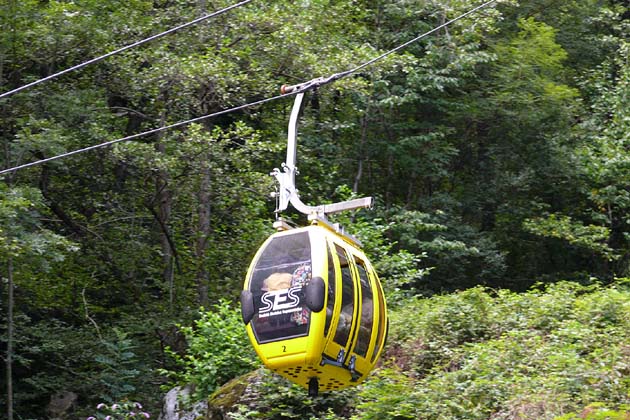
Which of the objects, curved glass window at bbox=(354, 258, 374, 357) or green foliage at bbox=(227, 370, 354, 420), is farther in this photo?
green foliage at bbox=(227, 370, 354, 420)

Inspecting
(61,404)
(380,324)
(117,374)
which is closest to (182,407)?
(117,374)

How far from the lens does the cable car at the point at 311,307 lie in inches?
330

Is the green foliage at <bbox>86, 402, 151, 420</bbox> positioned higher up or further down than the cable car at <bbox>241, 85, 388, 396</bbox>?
further down

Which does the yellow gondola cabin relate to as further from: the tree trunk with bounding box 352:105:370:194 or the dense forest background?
the tree trunk with bounding box 352:105:370:194

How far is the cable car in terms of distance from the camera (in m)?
8.38

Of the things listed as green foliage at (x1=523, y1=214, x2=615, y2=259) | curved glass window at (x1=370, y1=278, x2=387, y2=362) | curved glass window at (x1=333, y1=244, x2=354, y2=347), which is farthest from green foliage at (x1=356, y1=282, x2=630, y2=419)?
green foliage at (x1=523, y1=214, x2=615, y2=259)

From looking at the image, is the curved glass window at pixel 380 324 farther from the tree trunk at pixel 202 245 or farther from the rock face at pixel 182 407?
the tree trunk at pixel 202 245

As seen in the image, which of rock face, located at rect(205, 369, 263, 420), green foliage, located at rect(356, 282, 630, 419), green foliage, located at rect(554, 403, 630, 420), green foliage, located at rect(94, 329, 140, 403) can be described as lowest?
green foliage, located at rect(94, 329, 140, 403)

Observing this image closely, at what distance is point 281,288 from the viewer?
8.54 metres

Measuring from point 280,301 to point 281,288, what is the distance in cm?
12

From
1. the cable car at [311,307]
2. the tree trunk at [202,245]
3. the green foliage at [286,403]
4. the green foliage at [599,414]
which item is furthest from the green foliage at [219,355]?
the green foliage at [599,414]

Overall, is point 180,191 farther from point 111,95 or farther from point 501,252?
point 501,252

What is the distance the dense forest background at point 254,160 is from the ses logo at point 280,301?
3.90m

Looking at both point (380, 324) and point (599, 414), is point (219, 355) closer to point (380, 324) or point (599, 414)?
point (380, 324)
